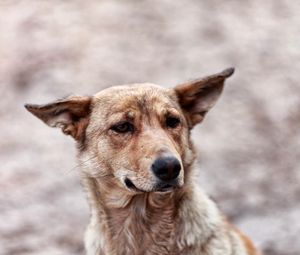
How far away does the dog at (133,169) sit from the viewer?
6605mm

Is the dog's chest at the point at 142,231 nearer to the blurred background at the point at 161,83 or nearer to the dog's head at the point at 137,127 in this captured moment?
the dog's head at the point at 137,127

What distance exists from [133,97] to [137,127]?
300mm

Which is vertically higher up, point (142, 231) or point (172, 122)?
point (172, 122)

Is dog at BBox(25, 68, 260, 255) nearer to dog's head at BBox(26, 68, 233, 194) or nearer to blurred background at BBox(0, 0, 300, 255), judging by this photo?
dog's head at BBox(26, 68, 233, 194)

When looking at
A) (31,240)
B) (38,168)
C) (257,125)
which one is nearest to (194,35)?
(257,125)

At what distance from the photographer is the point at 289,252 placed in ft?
31.1

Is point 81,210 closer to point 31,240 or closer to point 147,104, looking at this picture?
point 31,240

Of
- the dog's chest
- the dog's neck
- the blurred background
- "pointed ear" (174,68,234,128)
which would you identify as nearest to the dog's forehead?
"pointed ear" (174,68,234,128)

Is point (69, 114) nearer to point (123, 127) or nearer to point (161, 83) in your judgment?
point (123, 127)

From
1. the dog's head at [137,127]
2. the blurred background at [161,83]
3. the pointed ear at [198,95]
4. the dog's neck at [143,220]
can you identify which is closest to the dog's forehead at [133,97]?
the dog's head at [137,127]

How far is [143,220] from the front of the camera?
6773 mm

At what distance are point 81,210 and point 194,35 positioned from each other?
180 inches

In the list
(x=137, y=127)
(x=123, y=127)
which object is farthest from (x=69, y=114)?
(x=137, y=127)

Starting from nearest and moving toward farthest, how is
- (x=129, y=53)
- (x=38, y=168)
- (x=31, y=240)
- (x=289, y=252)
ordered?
(x=289, y=252)
(x=31, y=240)
(x=38, y=168)
(x=129, y=53)
